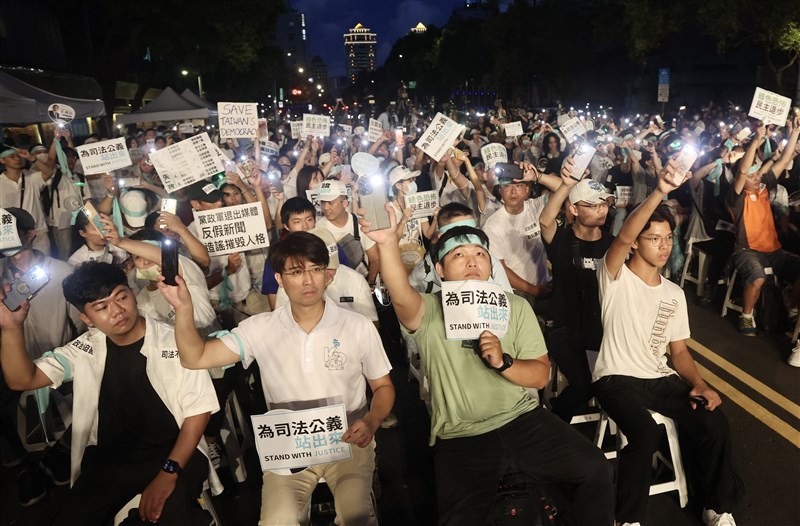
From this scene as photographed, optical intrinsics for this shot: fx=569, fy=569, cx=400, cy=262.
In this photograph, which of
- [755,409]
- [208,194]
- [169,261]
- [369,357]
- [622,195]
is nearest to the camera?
[169,261]

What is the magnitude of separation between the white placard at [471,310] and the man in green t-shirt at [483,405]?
62 mm

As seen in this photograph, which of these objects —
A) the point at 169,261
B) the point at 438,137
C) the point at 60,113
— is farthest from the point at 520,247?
Result: the point at 60,113

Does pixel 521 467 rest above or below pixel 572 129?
below

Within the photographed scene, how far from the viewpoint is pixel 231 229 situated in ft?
15.8

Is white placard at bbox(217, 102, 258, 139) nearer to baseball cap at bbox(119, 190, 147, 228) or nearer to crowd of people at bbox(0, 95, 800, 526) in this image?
baseball cap at bbox(119, 190, 147, 228)

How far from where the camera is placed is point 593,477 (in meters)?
2.98

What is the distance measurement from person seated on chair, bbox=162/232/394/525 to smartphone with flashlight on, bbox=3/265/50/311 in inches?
36.2

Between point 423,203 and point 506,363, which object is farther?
point 423,203

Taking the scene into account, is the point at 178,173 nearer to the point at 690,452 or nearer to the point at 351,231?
the point at 351,231

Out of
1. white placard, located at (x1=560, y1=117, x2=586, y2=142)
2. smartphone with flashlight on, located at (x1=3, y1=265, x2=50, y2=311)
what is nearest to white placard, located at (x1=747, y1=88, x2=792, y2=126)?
white placard, located at (x1=560, y1=117, x2=586, y2=142)

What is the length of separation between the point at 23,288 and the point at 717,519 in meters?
4.14

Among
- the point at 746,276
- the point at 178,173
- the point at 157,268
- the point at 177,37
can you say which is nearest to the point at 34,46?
the point at 177,37

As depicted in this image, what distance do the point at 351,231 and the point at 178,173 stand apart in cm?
186

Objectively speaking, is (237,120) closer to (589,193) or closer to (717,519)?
(589,193)
